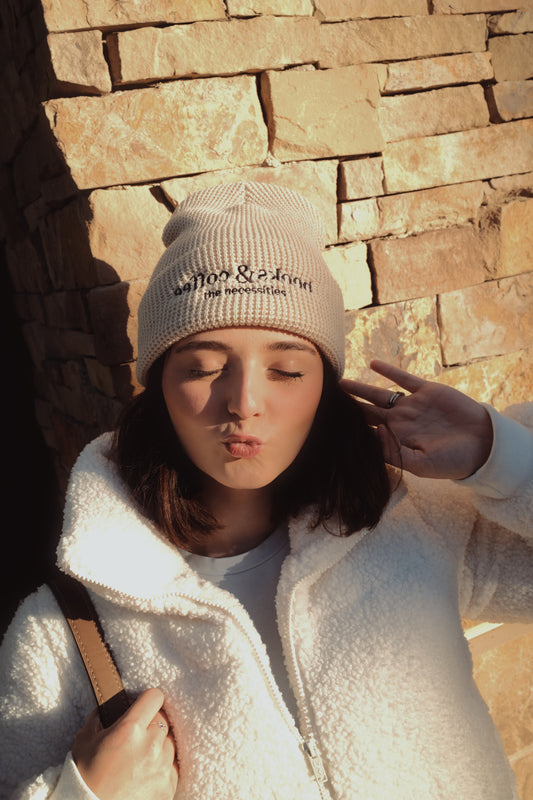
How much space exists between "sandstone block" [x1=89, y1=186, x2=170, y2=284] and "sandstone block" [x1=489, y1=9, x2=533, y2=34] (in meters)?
1.31

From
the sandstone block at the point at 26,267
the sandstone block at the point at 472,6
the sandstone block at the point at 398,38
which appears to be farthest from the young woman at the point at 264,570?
the sandstone block at the point at 26,267

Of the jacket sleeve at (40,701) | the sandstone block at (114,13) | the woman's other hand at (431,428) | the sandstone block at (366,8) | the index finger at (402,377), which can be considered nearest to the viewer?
the jacket sleeve at (40,701)

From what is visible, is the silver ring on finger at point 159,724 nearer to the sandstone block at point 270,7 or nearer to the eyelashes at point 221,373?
the eyelashes at point 221,373

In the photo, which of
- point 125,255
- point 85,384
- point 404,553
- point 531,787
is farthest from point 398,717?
point 531,787

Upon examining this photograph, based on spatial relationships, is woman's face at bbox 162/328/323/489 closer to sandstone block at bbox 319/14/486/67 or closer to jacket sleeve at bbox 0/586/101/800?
jacket sleeve at bbox 0/586/101/800

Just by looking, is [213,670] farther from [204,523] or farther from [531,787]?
[531,787]

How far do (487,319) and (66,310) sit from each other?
1498 millimetres

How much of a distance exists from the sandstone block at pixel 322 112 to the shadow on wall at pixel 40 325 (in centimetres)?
62

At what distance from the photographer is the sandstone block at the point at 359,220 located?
1944 mm

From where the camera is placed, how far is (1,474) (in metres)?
3.11

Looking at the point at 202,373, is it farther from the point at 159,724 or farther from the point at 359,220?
the point at 359,220

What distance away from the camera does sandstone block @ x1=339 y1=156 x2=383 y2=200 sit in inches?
75.7

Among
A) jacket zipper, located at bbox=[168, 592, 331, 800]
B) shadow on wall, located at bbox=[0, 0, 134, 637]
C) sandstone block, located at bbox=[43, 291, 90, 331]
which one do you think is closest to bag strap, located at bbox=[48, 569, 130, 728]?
jacket zipper, located at bbox=[168, 592, 331, 800]

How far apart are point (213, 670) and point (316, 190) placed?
55.3 inches
